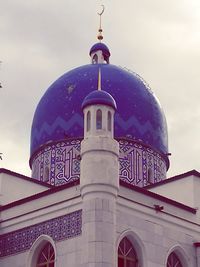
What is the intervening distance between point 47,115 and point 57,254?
880cm

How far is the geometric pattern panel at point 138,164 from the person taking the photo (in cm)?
2217

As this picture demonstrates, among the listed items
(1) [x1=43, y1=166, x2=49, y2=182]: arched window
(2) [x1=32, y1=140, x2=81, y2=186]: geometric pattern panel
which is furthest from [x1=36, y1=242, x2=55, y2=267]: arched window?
(1) [x1=43, y1=166, x2=49, y2=182]: arched window

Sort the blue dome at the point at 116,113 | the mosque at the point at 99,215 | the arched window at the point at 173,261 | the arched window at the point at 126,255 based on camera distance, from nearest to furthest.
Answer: the mosque at the point at 99,215 < the arched window at the point at 126,255 < the arched window at the point at 173,261 < the blue dome at the point at 116,113

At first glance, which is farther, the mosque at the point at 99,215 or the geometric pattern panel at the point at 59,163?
the geometric pattern panel at the point at 59,163

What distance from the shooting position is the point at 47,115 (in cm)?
2377

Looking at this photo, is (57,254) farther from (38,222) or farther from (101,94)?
(101,94)

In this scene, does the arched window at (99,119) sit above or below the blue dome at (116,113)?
below

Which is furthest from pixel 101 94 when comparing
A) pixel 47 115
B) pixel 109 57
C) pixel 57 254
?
pixel 109 57

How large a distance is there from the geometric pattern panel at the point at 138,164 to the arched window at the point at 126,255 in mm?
6153

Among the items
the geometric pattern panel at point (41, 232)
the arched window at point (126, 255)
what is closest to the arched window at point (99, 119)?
the geometric pattern panel at point (41, 232)

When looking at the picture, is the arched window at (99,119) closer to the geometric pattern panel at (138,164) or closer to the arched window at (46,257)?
the arched window at (46,257)

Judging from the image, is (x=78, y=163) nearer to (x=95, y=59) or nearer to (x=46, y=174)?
(x=46, y=174)

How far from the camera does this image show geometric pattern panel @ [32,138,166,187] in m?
22.1

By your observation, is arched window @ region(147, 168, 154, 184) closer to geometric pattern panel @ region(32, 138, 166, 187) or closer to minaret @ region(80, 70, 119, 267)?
geometric pattern panel @ region(32, 138, 166, 187)
